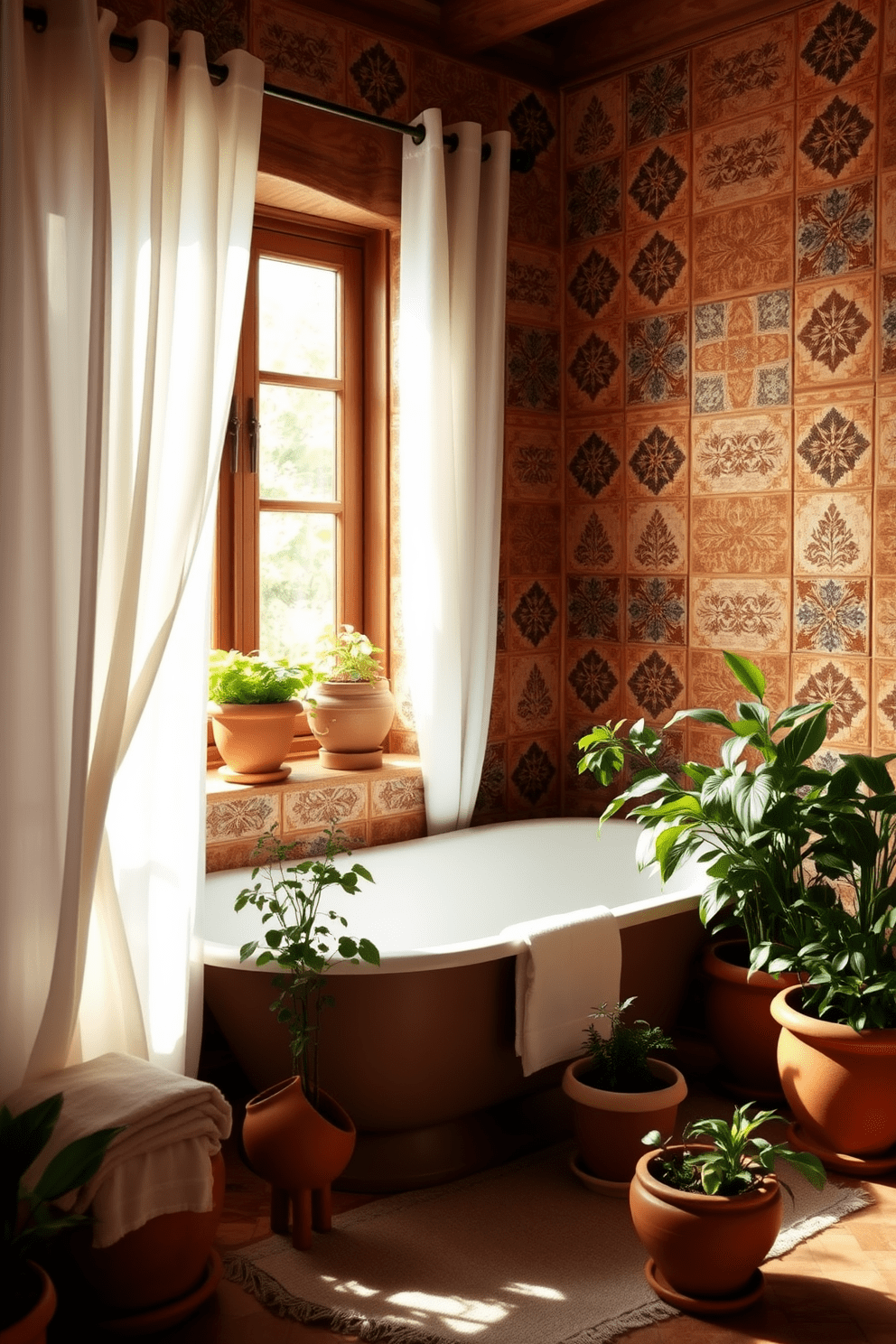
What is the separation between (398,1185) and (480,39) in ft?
9.36

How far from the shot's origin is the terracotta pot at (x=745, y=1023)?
9.94 ft

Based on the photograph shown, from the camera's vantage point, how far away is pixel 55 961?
2369 mm

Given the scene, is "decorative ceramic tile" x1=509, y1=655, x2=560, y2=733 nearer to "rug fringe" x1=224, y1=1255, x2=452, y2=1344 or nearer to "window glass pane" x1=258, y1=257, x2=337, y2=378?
"window glass pane" x1=258, y1=257, x2=337, y2=378

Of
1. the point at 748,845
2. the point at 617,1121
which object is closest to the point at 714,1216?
the point at 617,1121

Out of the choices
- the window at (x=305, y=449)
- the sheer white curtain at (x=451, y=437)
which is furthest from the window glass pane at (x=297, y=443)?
the sheer white curtain at (x=451, y=437)

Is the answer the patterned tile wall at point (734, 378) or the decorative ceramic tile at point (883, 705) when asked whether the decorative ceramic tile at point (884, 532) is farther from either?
the decorative ceramic tile at point (883, 705)

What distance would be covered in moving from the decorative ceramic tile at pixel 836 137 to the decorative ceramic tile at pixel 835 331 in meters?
0.26

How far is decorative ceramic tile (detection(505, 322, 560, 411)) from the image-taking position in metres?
3.75

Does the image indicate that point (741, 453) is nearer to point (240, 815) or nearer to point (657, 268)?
point (657, 268)

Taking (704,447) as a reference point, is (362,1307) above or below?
below

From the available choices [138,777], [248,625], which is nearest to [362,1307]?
[138,777]

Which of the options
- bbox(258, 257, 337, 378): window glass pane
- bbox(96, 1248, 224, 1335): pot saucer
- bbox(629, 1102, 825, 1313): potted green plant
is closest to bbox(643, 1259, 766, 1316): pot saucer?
bbox(629, 1102, 825, 1313): potted green plant

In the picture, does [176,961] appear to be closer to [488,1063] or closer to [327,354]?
[488,1063]

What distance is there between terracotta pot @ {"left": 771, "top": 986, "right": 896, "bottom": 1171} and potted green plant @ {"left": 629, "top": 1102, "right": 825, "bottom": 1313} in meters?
0.42
